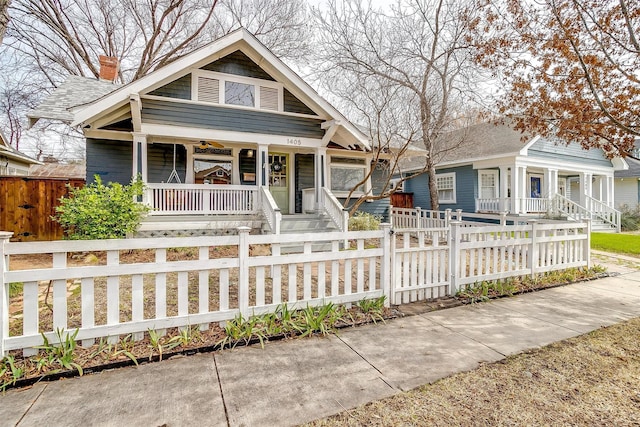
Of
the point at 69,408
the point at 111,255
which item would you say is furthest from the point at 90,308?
the point at 69,408

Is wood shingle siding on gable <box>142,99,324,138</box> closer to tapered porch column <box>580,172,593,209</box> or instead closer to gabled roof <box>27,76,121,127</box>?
gabled roof <box>27,76,121,127</box>

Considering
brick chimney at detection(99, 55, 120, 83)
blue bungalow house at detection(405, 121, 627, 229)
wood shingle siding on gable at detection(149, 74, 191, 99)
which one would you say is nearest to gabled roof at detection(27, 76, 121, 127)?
brick chimney at detection(99, 55, 120, 83)

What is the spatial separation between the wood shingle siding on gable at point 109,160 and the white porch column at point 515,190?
15600 mm

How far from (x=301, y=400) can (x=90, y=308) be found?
2.20 m

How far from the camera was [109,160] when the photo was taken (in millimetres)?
9406

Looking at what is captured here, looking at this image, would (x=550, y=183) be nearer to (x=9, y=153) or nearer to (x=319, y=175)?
(x=319, y=175)

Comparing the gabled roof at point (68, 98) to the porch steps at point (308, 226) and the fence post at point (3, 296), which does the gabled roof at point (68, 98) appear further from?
the fence post at point (3, 296)

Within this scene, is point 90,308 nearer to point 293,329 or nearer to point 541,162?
point 293,329

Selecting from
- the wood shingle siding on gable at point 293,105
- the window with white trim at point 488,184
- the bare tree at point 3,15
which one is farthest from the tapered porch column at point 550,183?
the bare tree at point 3,15

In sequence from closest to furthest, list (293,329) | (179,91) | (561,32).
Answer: (293,329), (561,32), (179,91)

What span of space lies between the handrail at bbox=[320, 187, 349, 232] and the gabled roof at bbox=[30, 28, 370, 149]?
6.94 ft

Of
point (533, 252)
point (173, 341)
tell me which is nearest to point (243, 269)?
point (173, 341)

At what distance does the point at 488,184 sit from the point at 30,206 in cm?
1871

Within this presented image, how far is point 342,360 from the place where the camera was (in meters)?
3.17
